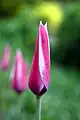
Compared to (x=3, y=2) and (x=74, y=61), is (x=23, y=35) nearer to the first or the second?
(x=74, y=61)

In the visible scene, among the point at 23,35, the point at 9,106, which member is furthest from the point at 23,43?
the point at 9,106

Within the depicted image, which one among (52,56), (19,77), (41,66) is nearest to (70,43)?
(52,56)

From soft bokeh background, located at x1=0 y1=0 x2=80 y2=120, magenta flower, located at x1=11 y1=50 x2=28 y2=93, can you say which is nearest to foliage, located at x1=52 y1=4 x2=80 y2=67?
soft bokeh background, located at x1=0 y1=0 x2=80 y2=120

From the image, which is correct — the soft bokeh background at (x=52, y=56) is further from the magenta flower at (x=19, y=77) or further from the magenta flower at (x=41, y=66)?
the magenta flower at (x=41, y=66)

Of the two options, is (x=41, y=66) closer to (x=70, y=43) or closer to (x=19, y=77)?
(x=19, y=77)

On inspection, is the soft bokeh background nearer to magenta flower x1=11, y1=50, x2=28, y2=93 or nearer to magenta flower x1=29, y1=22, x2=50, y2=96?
magenta flower x1=11, y1=50, x2=28, y2=93
